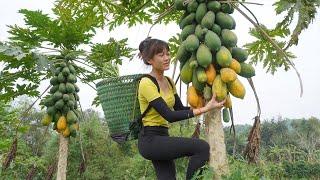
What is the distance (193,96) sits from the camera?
304 centimetres

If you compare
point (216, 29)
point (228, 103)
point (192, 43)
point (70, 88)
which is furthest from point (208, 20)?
point (70, 88)

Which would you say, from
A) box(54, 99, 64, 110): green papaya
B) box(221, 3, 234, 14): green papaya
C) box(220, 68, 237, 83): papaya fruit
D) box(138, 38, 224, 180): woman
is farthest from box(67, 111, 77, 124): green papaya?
box(220, 68, 237, 83): papaya fruit

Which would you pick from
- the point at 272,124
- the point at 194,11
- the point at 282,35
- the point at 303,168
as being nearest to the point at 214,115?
the point at 194,11

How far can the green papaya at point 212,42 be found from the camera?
2.94 metres

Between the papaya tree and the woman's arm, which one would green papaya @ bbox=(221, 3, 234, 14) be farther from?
the papaya tree

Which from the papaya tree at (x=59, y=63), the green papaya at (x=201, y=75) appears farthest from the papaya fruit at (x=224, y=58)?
the papaya tree at (x=59, y=63)

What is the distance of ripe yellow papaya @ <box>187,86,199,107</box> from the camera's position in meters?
3.04

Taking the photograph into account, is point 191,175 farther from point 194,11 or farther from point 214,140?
point 194,11

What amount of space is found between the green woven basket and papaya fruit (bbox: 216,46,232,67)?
2.28 feet

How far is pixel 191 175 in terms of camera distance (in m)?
3.01

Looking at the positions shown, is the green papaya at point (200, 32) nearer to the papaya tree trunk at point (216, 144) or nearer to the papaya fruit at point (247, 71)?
the papaya fruit at point (247, 71)

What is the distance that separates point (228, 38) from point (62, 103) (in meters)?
3.28

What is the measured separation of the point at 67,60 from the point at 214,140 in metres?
3.55

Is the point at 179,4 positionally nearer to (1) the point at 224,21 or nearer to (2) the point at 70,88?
(1) the point at 224,21
